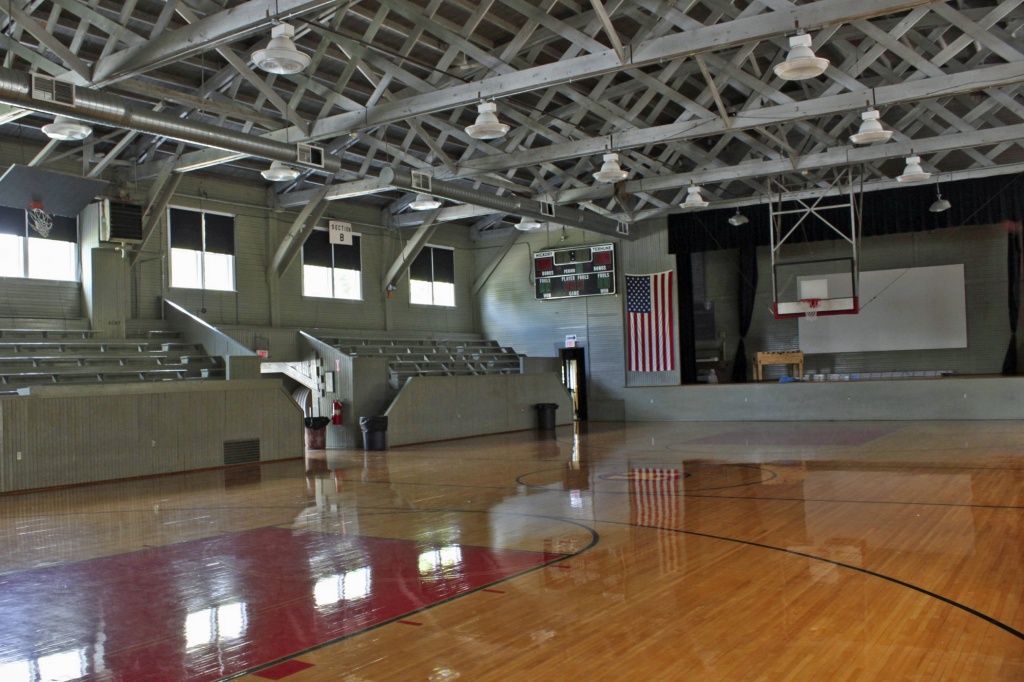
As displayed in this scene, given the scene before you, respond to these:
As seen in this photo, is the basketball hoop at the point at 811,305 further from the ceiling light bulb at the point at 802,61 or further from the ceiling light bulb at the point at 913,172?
the ceiling light bulb at the point at 802,61

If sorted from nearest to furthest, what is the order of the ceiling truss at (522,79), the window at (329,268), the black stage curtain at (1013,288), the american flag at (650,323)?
the ceiling truss at (522,79) < the black stage curtain at (1013,288) < the window at (329,268) < the american flag at (650,323)

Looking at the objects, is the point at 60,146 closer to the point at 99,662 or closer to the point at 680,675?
the point at 99,662

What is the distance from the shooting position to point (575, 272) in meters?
23.1

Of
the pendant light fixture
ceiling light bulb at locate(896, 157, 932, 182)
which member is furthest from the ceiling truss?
the pendant light fixture

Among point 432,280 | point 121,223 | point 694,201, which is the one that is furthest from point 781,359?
point 121,223

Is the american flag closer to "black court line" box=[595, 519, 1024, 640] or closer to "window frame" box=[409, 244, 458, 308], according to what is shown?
"window frame" box=[409, 244, 458, 308]

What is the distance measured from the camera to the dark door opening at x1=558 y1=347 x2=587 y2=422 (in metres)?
23.2

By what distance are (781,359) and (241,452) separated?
13.4 m

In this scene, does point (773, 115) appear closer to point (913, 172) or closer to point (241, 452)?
point (913, 172)

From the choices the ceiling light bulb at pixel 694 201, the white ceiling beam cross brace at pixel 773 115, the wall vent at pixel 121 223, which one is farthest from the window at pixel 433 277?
the ceiling light bulb at pixel 694 201

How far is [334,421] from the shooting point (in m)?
17.1

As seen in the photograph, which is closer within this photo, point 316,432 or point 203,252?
point 316,432

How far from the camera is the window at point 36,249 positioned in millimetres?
14891

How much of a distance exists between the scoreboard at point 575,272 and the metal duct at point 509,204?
0.94 m
